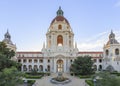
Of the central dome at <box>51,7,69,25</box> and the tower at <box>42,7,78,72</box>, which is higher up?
the central dome at <box>51,7,69,25</box>

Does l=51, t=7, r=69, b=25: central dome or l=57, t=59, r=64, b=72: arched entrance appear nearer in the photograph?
l=57, t=59, r=64, b=72: arched entrance

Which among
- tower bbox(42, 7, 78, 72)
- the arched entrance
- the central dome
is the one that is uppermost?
the central dome

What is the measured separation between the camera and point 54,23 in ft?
296

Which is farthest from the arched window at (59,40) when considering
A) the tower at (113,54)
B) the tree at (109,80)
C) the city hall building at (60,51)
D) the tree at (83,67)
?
the tree at (109,80)

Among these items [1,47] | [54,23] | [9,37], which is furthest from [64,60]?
[1,47]

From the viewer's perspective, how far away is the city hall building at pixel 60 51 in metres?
84.8

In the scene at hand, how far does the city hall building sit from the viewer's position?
84.8 m

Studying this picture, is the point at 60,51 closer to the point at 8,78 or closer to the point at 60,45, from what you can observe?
the point at 60,45

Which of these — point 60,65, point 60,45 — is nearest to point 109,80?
point 60,65

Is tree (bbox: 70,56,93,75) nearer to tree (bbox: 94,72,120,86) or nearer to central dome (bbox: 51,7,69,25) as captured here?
central dome (bbox: 51,7,69,25)

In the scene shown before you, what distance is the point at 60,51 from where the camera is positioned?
3413 inches

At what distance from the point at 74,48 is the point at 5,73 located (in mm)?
64719

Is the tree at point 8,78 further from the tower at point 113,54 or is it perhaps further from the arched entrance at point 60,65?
the arched entrance at point 60,65

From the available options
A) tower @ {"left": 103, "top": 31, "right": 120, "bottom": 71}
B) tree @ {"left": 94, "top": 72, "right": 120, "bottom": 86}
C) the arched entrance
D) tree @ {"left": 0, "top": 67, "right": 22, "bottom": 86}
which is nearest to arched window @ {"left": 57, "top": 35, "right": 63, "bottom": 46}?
the arched entrance
